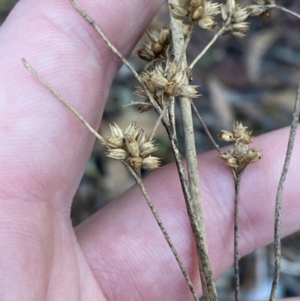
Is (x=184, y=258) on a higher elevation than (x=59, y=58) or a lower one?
lower

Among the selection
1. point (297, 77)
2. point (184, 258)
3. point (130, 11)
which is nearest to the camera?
point (130, 11)

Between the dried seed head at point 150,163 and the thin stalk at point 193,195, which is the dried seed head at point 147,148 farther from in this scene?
the thin stalk at point 193,195

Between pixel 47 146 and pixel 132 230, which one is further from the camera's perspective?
pixel 132 230

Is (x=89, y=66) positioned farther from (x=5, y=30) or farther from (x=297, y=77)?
(x=297, y=77)

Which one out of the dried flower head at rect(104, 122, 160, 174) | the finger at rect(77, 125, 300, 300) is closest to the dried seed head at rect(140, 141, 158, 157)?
the dried flower head at rect(104, 122, 160, 174)

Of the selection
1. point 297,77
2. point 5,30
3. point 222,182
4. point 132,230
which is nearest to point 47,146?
point 5,30

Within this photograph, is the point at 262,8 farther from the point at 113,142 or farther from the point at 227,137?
the point at 113,142
